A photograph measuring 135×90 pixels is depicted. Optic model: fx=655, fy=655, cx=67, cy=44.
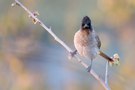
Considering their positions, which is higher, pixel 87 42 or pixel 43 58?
pixel 43 58

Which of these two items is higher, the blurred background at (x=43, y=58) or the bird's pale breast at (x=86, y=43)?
the blurred background at (x=43, y=58)

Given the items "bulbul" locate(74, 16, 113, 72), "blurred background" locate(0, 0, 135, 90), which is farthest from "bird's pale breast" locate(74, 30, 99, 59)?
"blurred background" locate(0, 0, 135, 90)

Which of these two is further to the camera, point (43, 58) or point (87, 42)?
point (43, 58)

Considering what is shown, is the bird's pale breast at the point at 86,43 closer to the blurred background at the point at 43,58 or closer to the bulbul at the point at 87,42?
the bulbul at the point at 87,42

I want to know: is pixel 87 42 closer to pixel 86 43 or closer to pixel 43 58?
pixel 86 43

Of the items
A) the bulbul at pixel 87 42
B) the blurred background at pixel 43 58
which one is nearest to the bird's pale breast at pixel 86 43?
the bulbul at pixel 87 42

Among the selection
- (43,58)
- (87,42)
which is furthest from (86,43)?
(43,58)

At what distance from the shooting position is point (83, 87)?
22.8 feet

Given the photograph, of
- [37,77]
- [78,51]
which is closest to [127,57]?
[37,77]

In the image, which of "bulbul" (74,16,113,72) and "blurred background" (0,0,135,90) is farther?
"blurred background" (0,0,135,90)

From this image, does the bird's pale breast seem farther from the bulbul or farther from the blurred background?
the blurred background

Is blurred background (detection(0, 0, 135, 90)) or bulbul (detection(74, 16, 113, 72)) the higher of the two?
blurred background (detection(0, 0, 135, 90))

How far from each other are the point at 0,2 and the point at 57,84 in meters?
1.96

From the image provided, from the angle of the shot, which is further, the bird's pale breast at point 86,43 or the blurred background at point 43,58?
the blurred background at point 43,58
